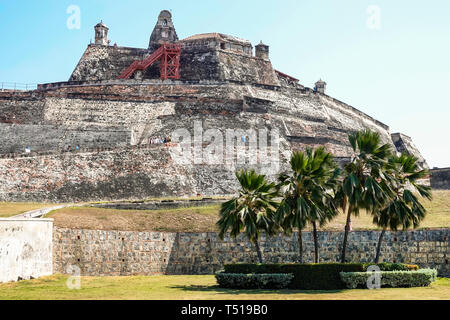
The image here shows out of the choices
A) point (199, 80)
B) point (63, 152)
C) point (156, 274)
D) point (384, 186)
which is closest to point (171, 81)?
point (199, 80)

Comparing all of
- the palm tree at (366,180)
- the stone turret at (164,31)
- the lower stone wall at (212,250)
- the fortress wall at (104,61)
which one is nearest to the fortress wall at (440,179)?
the lower stone wall at (212,250)

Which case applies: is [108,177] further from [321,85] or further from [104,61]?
[321,85]

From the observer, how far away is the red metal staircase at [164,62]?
5728 centimetres

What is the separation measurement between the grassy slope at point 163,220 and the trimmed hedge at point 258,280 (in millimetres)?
6348

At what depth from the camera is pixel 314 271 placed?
23469 mm

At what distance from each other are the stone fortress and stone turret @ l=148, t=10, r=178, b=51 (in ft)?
0.39

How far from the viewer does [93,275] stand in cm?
2666

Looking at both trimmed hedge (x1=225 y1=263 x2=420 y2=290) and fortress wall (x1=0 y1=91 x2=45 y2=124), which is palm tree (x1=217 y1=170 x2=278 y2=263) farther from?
fortress wall (x1=0 y1=91 x2=45 y2=124)

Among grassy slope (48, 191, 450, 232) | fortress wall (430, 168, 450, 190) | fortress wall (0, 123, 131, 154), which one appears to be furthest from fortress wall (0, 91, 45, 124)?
fortress wall (430, 168, 450, 190)

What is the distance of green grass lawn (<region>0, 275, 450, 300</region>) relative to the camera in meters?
19.8

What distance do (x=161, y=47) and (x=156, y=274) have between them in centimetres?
3290

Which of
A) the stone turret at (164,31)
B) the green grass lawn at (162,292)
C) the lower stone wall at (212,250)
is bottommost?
the green grass lawn at (162,292)

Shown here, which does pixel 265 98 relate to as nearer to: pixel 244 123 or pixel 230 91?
pixel 230 91

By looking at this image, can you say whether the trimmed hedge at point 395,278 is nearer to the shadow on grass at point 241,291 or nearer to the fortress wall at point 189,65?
the shadow on grass at point 241,291
